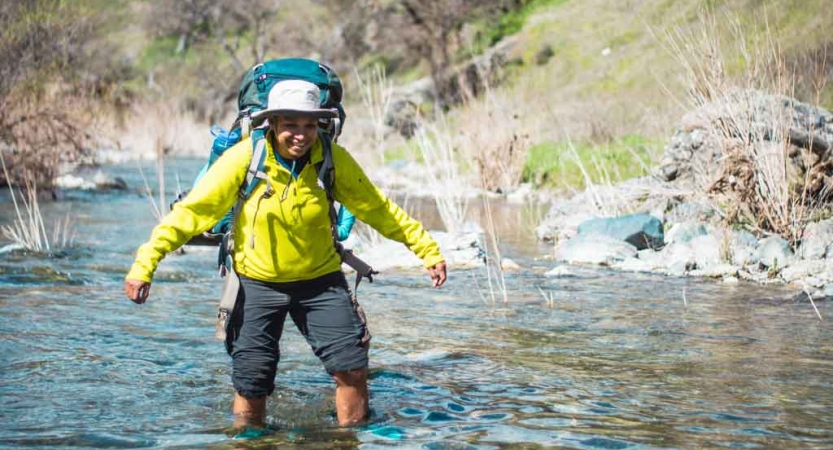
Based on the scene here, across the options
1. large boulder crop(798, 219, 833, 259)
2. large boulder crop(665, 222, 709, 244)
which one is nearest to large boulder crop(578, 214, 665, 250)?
large boulder crop(665, 222, 709, 244)

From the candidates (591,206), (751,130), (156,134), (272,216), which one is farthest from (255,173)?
(156,134)

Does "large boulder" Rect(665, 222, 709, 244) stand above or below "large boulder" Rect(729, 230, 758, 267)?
above

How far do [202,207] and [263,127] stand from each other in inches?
17.1

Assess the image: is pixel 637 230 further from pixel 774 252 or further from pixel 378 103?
pixel 378 103

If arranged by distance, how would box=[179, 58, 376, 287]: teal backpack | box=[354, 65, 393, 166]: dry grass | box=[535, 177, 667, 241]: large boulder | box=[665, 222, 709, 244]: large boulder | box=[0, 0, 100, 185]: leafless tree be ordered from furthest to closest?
box=[0, 0, 100, 185]: leafless tree < box=[535, 177, 667, 241]: large boulder < box=[665, 222, 709, 244]: large boulder < box=[354, 65, 393, 166]: dry grass < box=[179, 58, 376, 287]: teal backpack

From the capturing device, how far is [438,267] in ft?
16.1

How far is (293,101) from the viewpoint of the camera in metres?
4.46

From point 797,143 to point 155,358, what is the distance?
666 cm

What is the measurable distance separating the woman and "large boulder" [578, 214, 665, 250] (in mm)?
6743

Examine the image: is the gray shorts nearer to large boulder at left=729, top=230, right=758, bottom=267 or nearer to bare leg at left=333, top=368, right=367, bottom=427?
bare leg at left=333, top=368, right=367, bottom=427

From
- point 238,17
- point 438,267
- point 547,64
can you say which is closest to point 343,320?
point 438,267

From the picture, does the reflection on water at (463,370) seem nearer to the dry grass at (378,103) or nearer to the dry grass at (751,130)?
the dry grass at (751,130)

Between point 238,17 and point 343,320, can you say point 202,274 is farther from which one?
point 238,17

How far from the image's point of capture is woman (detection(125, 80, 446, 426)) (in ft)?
14.8
